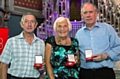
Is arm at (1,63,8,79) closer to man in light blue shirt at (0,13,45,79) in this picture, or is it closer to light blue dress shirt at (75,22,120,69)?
man in light blue shirt at (0,13,45,79)

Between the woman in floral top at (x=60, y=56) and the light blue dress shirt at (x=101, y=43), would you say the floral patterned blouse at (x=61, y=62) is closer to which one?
the woman in floral top at (x=60, y=56)

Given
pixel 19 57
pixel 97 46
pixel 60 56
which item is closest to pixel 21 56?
pixel 19 57

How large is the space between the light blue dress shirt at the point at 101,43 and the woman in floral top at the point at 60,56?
14 centimetres

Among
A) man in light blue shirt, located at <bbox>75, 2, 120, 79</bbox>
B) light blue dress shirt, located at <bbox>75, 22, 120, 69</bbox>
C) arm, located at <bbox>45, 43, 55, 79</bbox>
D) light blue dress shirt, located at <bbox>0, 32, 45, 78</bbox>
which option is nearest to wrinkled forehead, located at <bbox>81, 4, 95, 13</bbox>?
man in light blue shirt, located at <bbox>75, 2, 120, 79</bbox>

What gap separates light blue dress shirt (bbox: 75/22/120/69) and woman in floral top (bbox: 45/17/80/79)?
144 millimetres

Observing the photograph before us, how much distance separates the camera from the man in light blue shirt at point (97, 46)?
2191 mm

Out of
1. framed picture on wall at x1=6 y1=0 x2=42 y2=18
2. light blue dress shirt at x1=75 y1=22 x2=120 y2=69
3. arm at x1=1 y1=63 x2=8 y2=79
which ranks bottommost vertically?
arm at x1=1 y1=63 x2=8 y2=79

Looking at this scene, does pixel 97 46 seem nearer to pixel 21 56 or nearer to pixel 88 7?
pixel 88 7

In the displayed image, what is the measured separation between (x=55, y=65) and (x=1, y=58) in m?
0.55

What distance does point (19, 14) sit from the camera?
7211 mm

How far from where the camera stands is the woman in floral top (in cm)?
213

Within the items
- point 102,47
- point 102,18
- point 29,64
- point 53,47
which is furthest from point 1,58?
point 102,18

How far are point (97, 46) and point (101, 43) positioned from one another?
2.1 inches

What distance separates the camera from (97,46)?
224cm
